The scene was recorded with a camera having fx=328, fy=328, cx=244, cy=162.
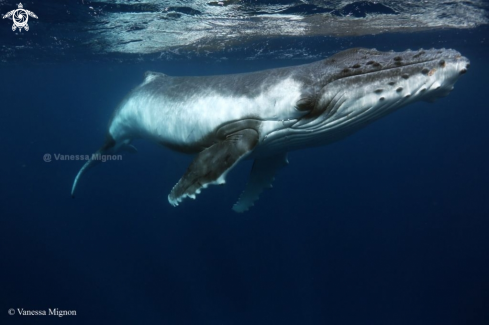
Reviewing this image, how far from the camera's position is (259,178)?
7.68 meters

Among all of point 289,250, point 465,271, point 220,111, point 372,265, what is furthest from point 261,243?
point 220,111

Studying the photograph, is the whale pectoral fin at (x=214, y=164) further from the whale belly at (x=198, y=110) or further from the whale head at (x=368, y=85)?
the whale head at (x=368, y=85)

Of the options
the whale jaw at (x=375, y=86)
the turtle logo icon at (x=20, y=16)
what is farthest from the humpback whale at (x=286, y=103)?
the turtle logo icon at (x=20, y=16)

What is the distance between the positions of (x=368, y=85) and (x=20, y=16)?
17.8 m

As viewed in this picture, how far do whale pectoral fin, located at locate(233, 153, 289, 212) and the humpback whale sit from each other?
1.22 metres

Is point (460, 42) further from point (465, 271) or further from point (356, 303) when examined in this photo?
point (356, 303)

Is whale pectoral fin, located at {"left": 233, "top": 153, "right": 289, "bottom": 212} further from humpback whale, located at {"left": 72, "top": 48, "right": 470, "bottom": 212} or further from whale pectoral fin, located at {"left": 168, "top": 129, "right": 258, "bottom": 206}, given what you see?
whale pectoral fin, located at {"left": 168, "top": 129, "right": 258, "bottom": 206}

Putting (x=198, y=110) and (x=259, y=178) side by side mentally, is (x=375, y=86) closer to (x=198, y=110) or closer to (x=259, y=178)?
(x=198, y=110)

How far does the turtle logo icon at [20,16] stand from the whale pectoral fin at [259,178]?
13094 millimetres

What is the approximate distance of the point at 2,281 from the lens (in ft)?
67.7

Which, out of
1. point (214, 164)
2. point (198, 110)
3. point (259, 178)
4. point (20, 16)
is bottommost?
point (259, 178)

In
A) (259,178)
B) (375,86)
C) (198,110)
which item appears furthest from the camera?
(259,178)

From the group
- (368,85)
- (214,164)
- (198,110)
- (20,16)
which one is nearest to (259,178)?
(198,110)

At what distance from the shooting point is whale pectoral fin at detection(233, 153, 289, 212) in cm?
738
